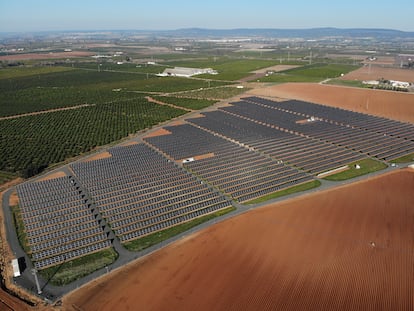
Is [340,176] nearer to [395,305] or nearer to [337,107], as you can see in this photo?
[395,305]

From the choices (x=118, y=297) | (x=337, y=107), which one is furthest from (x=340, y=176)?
(x=337, y=107)

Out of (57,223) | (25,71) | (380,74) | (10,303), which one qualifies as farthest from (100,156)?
(380,74)

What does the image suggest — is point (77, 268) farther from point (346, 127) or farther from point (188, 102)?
point (188, 102)

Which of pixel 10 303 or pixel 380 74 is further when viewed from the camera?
pixel 380 74

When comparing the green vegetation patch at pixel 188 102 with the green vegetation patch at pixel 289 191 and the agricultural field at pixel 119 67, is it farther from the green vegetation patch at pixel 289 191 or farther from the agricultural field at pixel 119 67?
the agricultural field at pixel 119 67

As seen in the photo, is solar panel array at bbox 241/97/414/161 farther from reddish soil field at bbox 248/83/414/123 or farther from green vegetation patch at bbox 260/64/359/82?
green vegetation patch at bbox 260/64/359/82

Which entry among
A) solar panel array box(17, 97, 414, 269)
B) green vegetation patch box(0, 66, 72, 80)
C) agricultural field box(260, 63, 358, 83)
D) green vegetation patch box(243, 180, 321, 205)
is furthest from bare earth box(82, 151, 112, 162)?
green vegetation patch box(0, 66, 72, 80)
